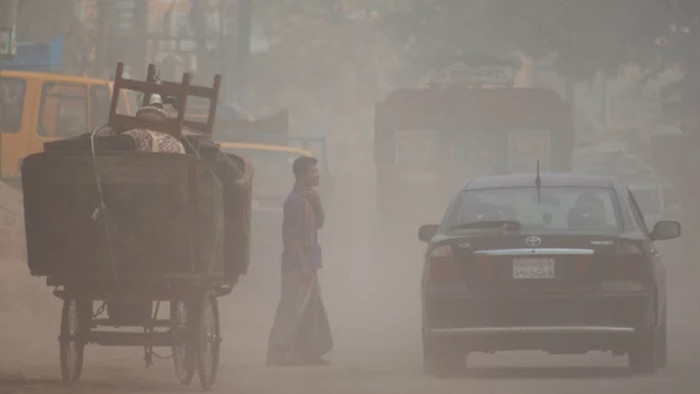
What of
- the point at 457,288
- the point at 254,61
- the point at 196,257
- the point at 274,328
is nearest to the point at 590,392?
the point at 457,288

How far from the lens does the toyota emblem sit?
17234 mm

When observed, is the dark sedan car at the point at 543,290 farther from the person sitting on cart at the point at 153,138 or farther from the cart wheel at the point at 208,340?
the person sitting on cart at the point at 153,138

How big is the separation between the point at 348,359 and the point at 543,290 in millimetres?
4218

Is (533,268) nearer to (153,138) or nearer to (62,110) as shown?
(153,138)

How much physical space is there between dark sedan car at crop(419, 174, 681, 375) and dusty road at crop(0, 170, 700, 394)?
12.0 inches

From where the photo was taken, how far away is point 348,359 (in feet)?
69.0

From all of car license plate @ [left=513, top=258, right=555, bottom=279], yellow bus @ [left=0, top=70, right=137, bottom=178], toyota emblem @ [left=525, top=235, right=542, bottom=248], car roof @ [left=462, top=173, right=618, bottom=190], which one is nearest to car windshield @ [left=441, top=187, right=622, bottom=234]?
car roof @ [left=462, top=173, right=618, bottom=190]

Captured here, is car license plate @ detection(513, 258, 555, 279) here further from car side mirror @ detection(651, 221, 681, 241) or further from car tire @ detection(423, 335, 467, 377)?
car side mirror @ detection(651, 221, 681, 241)

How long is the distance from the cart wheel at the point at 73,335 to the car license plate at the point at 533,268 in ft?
10.5

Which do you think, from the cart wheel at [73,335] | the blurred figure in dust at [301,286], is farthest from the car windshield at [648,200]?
the cart wheel at [73,335]

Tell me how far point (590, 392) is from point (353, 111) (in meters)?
81.5

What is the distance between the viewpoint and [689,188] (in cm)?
4709

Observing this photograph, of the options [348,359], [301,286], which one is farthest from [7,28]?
[301,286]

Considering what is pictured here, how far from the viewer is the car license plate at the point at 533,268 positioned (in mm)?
17203
